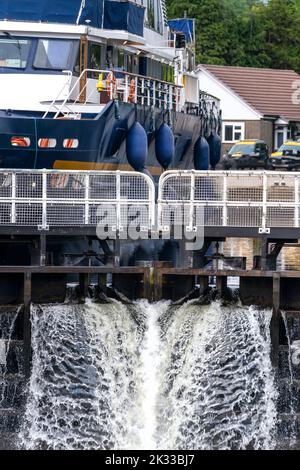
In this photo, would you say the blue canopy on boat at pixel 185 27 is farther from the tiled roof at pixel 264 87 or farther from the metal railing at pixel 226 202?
the metal railing at pixel 226 202

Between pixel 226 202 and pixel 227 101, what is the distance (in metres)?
45.9

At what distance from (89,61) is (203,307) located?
9.31 meters

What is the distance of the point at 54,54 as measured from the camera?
39969mm

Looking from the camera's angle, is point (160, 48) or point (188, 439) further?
point (160, 48)

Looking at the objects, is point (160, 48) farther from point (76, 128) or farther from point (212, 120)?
point (76, 128)

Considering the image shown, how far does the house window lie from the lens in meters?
79.0

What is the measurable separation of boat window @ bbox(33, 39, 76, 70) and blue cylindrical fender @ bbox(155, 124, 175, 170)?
3.29m

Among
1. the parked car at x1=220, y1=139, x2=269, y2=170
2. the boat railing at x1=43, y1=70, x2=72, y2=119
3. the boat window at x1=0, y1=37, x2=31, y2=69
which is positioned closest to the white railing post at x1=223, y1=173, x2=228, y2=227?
the boat railing at x1=43, y1=70, x2=72, y2=119

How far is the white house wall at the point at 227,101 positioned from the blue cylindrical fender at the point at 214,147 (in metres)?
23.4

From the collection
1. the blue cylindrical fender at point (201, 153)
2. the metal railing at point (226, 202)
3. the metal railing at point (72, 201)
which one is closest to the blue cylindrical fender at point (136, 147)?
the metal railing at point (226, 202)

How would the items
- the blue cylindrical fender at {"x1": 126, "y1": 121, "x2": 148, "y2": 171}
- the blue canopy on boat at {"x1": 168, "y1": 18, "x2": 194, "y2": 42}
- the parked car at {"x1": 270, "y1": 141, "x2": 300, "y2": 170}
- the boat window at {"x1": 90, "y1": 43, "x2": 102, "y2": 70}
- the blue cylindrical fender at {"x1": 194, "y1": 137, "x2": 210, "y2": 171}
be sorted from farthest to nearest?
1. the parked car at {"x1": 270, "y1": 141, "x2": 300, "y2": 170}
2. the blue canopy on boat at {"x1": 168, "y1": 18, "x2": 194, "y2": 42}
3. the blue cylindrical fender at {"x1": 194, "y1": 137, "x2": 210, "y2": 171}
4. the boat window at {"x1": 90, "y1": 43, "x2": 102, "y2": 70}
5. the blue cylindrical fender at {"x1": 126, "y1": 121, "x2": 148, "y2": 171}

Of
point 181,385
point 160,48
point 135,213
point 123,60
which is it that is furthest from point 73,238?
point 160,48

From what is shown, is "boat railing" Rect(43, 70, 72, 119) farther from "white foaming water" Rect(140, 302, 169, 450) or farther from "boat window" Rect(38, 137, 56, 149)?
"white foaming water" Rect(140, 302, 169, 450)
